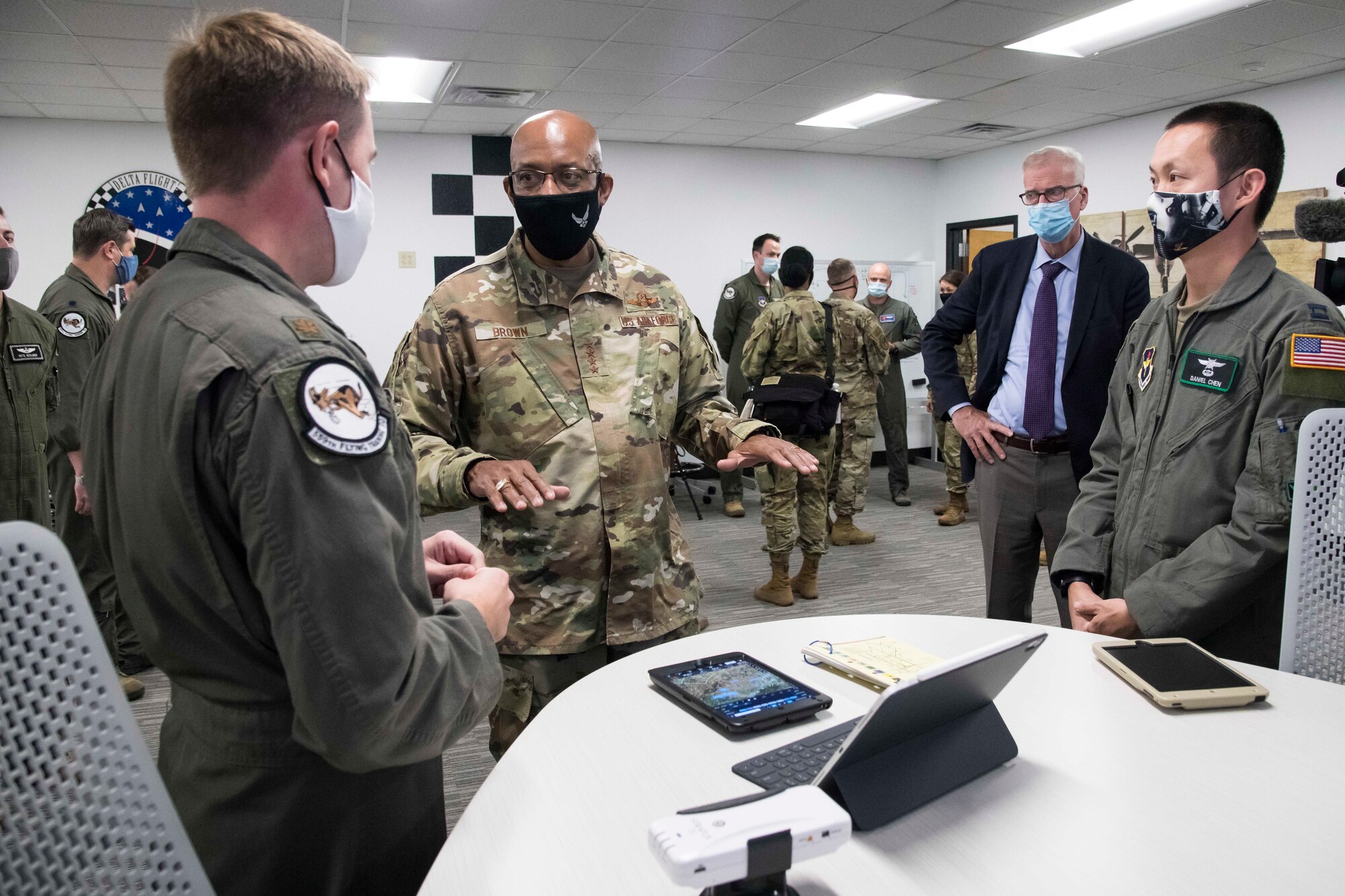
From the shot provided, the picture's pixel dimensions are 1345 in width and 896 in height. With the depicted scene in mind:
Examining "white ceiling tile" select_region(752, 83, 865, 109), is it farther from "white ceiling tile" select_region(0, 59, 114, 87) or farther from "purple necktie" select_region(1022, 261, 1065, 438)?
"white ceiling tile" select_region(0, 59, 114, 87)

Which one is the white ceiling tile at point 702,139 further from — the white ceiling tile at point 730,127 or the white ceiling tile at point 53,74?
the white ceiling tile at point 53,74

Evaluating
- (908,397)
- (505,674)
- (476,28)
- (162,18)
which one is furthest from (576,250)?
(908,397)

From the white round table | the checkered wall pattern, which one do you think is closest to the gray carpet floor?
the white round table

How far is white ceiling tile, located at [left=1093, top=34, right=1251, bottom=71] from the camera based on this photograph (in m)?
4.56

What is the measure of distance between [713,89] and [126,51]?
3159mm

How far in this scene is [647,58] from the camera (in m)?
4.82

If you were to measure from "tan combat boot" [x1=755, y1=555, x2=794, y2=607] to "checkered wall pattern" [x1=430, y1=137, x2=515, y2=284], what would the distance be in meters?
3.82

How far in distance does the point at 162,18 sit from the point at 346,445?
427 cm

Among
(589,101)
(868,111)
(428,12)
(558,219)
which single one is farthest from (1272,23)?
(558,219)

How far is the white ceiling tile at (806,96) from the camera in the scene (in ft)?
18.4

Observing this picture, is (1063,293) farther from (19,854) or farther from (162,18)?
(162,18)

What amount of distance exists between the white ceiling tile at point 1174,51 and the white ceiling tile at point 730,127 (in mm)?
2445

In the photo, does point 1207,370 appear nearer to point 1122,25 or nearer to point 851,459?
point 851,459

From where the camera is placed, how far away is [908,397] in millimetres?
8016
